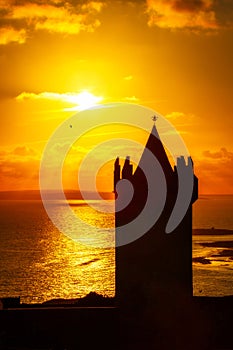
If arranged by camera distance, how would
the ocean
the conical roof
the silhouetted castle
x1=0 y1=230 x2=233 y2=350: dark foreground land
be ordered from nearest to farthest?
x1=0 y1=230 x2=233 y2=350: dark foreground land < the silhouetted castle < the conical roof < the ocean

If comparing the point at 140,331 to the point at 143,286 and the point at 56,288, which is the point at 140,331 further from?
the point at 56,288

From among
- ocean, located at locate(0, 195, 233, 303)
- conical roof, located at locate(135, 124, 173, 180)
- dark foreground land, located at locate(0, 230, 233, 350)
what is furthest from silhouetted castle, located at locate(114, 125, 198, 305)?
ocean, located at locate(0, 195, 233, 303)

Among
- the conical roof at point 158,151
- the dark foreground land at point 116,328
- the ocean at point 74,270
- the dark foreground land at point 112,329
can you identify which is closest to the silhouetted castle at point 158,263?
the conical roof at point 158,151

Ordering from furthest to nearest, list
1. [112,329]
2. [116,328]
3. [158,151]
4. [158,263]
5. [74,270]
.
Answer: [74,270]
[158,151]
[158,263]
[116,328]
[112,329]

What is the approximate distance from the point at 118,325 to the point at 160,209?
6.48 metres

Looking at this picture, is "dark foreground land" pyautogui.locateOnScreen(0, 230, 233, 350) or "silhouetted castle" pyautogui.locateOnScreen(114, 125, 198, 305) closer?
"dark foreground land" pyautogui.locateOnScreen(0, 230, 233, 350)

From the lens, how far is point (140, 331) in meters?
27.7

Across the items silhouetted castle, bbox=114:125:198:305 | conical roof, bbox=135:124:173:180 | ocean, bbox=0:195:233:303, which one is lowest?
ocean, bbox=0:195:233:303

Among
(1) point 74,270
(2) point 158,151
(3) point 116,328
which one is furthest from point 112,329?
(1) point 74,270

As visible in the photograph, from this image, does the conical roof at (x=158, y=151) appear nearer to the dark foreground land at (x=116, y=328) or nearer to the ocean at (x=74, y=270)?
the dark foreground land at (x=116, y=328)

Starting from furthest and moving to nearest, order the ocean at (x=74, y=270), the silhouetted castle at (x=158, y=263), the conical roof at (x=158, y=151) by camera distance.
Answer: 1. the ocean at (x=74, y=270)
2. the conical roof at (x=158, y=151)
3. the silhouetted castle at (x=158, y=263)

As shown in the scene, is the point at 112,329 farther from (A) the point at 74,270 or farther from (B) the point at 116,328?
(A) the point at 74,270

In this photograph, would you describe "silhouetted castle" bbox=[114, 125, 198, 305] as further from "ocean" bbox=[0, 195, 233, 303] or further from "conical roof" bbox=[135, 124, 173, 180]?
"ocean" bbox=[0, 195, 233, 303]

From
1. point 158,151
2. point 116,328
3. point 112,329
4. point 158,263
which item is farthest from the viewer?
point 158,151
